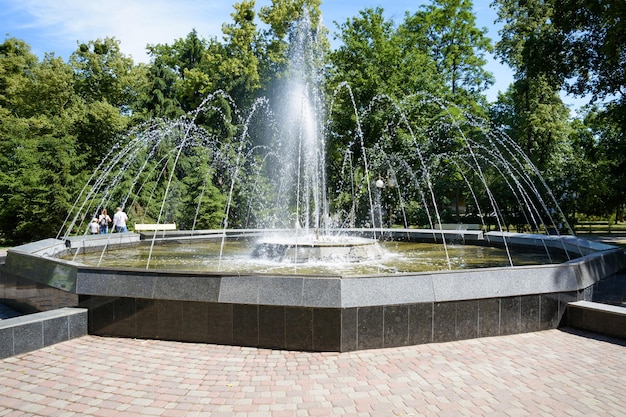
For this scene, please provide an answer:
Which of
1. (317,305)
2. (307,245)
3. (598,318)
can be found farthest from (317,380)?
(307,245)

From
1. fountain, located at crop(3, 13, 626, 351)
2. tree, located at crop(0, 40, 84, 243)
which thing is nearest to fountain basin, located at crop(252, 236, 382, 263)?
fountain, located at crop(3, 13, 626, 351)

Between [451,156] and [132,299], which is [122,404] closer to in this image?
[132,299]

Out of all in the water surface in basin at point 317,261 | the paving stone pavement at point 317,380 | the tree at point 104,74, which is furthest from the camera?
the tree at point 104,74

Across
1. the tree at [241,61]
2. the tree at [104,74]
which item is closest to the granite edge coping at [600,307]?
the tree at [241,61]

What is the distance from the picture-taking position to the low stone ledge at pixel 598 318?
19.4 feet

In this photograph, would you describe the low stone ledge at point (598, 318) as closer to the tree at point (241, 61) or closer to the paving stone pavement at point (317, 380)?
the paving stone pavement at point (317, 380)

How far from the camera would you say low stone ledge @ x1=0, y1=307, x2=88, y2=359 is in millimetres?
5133

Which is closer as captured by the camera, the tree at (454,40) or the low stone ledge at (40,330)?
the low stone ledge at (40,330)

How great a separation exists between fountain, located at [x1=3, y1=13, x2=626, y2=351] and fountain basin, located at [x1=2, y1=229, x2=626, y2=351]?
0.02 m

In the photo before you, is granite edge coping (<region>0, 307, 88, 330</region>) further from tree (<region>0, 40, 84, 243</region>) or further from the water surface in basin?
tree (<region>0, 40, 84, 243</region>)

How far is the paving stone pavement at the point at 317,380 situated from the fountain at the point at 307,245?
0.37 metres

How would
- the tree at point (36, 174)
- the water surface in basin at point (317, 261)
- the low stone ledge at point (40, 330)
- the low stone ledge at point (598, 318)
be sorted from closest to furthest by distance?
the low stone ledge at point (40, 330) → the low stone ledge at point (598, 318) → the water surface in basin at point (317, 261) → the tree at point (36, 174)

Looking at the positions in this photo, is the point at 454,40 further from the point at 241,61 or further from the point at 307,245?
the point at 307,245

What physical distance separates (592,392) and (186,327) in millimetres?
4648
